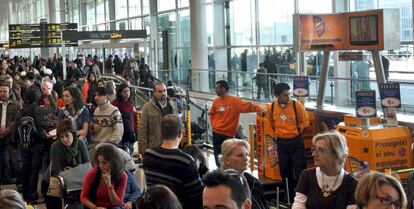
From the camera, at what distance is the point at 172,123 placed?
17.0 feet

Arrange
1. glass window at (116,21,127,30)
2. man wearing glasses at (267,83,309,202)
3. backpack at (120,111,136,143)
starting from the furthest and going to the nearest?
glass window at (116,21,127,30) < backpack at (120,111,136,143) < man wearing glasses at (267,83,309,202)

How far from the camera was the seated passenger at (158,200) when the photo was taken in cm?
331

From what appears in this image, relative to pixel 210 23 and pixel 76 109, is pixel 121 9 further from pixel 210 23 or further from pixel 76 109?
pixel 76 109

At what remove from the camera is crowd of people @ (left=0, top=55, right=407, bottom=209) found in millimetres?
3611

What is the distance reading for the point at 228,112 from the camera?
9672 millimetres

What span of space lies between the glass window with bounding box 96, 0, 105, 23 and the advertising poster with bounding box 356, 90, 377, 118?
38193mm

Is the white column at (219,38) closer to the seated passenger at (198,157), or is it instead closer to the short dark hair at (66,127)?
the short dark hair at (66,127)

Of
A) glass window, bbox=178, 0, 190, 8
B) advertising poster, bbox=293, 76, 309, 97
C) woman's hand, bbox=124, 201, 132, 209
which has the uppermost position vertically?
glass window, bbox=178, 0, 190, 8

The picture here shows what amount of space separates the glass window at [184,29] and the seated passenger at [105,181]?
2469 cm

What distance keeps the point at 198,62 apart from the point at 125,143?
17.3m

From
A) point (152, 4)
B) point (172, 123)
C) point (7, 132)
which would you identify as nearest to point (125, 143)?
point (7, 132)

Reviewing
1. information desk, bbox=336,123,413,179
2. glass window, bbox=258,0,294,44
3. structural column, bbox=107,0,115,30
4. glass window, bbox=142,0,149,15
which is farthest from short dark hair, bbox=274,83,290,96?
structural column, bbox=107,0,115,30

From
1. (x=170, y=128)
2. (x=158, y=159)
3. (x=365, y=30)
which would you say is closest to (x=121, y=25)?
(x=365, y=30)

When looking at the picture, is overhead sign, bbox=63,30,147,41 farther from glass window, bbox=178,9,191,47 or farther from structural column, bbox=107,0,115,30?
structural column, bbox=107,0,115,30
